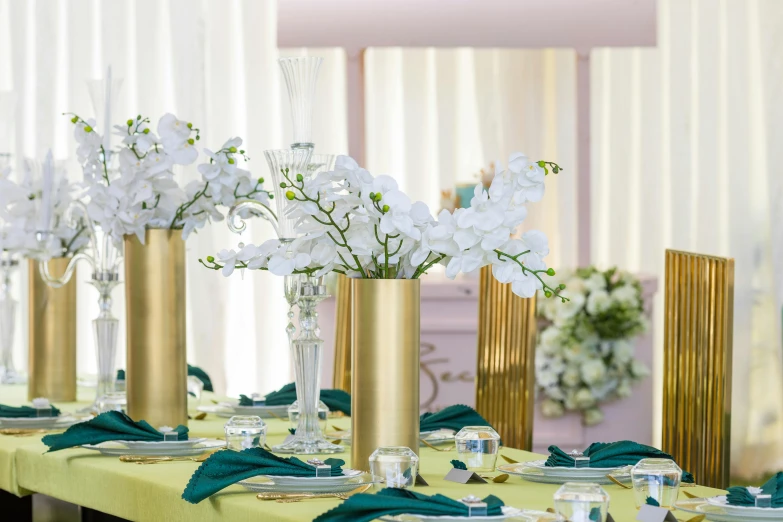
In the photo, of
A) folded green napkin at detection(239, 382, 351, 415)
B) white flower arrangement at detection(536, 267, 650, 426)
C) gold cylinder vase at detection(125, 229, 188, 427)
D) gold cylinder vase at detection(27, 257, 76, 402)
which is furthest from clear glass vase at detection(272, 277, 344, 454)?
white flower arrangement at detection(536, 267, 650, 426)

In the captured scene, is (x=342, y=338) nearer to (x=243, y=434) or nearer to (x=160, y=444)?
(x=160, y=444)

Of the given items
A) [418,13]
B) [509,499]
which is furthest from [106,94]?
[418,13]

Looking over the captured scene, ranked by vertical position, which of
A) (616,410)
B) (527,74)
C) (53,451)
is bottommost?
(616,410)

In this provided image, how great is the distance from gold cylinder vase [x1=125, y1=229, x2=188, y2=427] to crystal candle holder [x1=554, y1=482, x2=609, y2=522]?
1.04 metres

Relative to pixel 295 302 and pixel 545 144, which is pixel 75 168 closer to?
pixel 545 144

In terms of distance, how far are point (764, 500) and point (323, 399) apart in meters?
1.10

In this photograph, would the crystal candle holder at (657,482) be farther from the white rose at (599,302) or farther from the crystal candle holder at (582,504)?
the white rose at (599,302)

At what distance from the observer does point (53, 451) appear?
1861mm

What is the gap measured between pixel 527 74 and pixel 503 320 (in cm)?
284

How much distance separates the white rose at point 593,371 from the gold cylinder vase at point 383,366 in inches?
109

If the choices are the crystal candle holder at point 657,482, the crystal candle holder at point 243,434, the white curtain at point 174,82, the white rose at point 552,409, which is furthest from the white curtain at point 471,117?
the crystal candle holder at point 657,482

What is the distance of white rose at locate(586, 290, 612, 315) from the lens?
4281mm

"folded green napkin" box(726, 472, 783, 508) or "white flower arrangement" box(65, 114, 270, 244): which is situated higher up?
"white flower arrangement" box(65, 114, 270, 244)

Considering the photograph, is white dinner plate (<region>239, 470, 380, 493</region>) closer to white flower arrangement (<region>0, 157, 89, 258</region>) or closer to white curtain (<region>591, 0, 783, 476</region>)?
white flower arrangement (<region>0, 157, 89, 258</region>)
